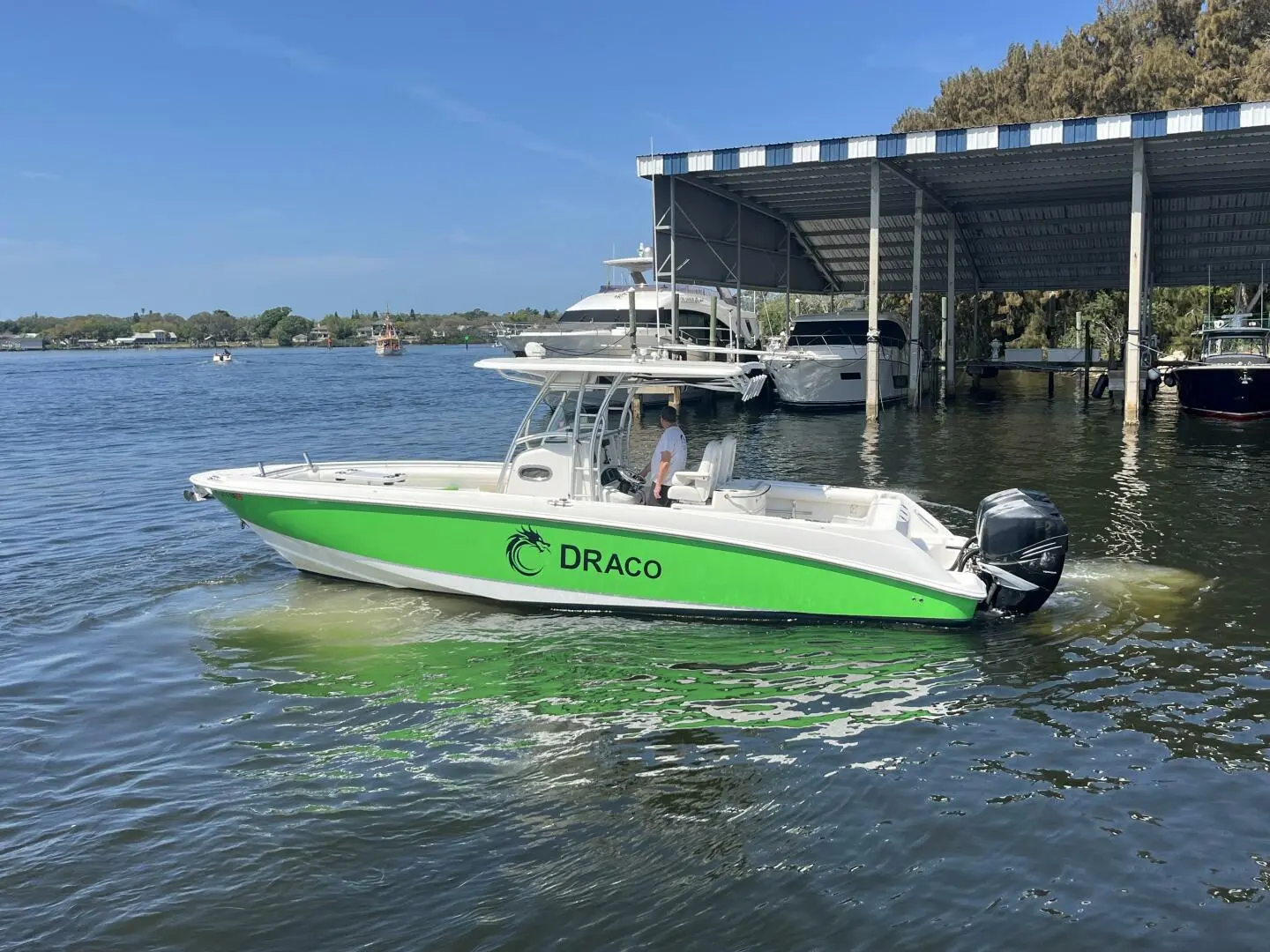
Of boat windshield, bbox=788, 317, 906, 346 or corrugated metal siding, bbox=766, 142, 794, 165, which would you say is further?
boat windshield, bbox=788, 317, 906, 346

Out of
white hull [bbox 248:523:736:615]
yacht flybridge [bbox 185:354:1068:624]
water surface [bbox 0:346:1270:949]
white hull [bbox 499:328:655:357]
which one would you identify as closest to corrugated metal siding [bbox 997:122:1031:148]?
white hull [bbox 499:328:655:357]

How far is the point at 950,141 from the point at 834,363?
30.5 feet

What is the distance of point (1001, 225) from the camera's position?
112 ft

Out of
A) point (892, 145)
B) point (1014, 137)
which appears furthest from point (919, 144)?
point (1014, 137)

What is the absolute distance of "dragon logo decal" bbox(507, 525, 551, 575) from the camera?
9156mm

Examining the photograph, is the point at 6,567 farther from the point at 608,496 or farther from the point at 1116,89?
the point at 1116,89

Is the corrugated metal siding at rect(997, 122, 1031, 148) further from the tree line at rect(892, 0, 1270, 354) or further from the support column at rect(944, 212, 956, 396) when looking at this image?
the tree line at rect(892, 0, 1270, 354)

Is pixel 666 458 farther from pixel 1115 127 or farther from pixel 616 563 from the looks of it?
Answer: pixel 1115 127

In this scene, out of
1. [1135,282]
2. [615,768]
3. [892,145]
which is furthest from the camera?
[892,145]

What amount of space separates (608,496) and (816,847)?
467 centimetres

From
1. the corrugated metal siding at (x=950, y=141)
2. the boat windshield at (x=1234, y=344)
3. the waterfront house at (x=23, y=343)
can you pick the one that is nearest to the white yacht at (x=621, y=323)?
the corrugated metal siding at (x=950, y=141)

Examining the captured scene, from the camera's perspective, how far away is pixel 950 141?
75.7 feet

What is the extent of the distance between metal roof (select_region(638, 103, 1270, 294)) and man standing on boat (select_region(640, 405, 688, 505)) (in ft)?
52.8

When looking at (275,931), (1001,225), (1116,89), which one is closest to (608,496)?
(275,931)
